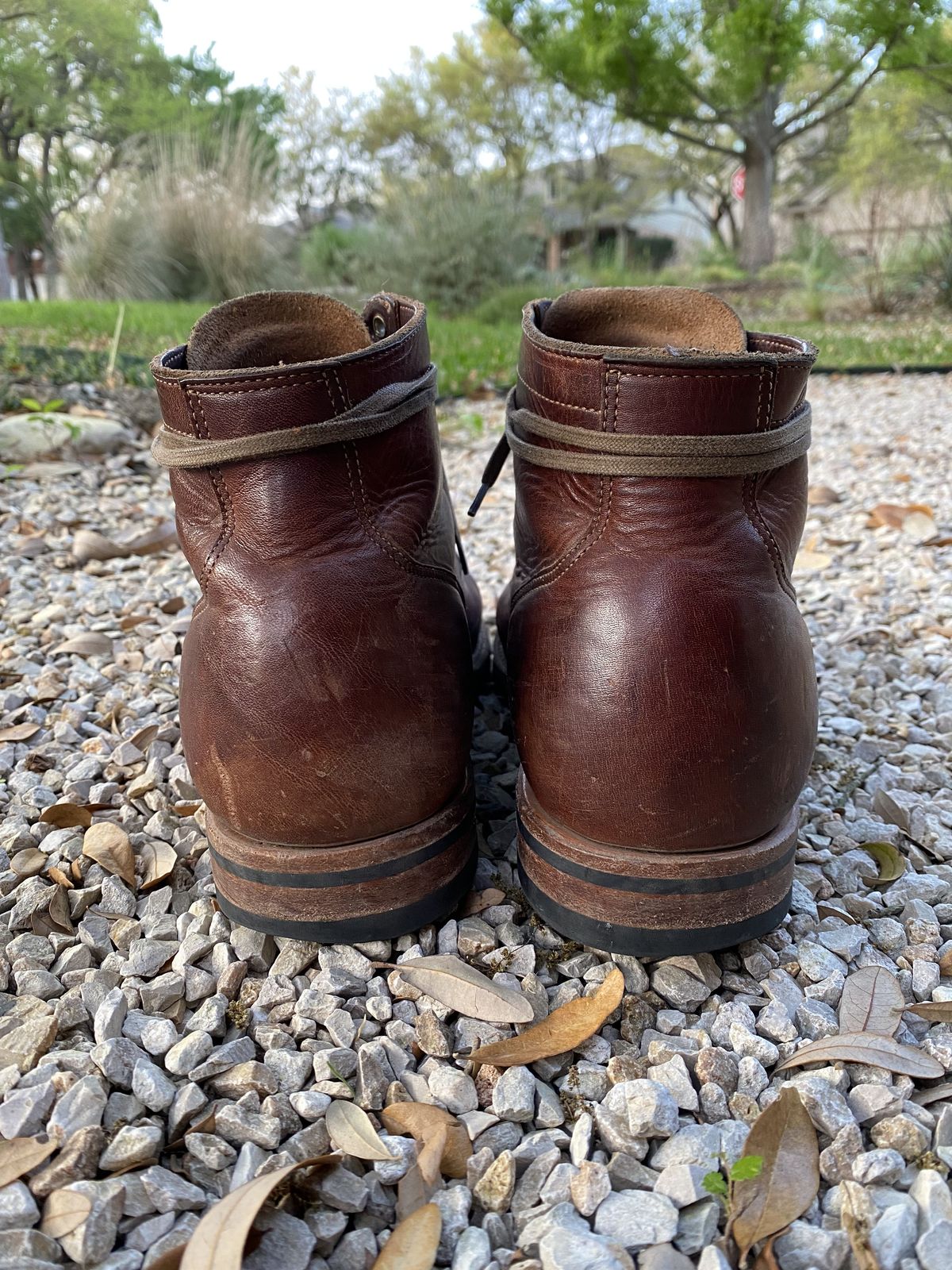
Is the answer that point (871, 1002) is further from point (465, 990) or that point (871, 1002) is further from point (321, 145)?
point (321, 145)

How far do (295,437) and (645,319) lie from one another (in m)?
0.53

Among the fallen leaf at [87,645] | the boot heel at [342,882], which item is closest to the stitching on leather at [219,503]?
the boot heel at [342,882]

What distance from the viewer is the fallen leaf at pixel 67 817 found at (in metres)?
1.31

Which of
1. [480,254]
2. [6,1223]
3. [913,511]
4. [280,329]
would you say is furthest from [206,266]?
[6,1223]

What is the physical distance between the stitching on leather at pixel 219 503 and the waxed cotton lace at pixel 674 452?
1.18 ft

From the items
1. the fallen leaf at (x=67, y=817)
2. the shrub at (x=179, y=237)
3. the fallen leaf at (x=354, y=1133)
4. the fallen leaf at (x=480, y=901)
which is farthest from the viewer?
the shrub at (x=179, y=237)

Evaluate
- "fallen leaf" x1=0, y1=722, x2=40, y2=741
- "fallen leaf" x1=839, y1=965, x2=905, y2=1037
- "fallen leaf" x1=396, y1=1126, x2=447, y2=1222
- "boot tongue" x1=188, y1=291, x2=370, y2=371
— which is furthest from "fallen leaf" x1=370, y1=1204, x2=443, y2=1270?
"fallen leaf" x1=0, y1=722, x2=40, y2=741

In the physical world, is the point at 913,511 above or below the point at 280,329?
below

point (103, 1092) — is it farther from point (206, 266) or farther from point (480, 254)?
point (206, 266)

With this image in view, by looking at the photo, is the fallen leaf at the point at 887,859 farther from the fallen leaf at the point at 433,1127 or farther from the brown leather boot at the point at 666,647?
the fallen leaf at the point at 433,1127

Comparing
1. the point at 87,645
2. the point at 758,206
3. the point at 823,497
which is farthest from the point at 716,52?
the point at 87,645

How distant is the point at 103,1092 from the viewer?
33.2 inches

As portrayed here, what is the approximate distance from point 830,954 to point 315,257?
38.8ft

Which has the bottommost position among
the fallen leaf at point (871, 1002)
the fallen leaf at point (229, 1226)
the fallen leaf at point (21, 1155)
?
the fallen leaf at point (871, 1002)
